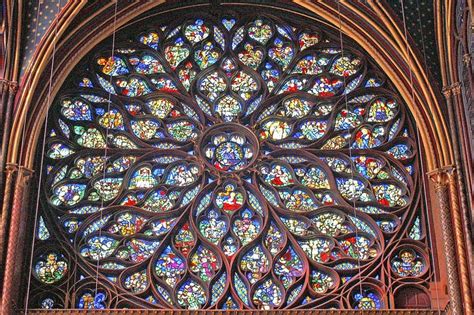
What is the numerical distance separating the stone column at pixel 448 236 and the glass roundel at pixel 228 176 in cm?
74

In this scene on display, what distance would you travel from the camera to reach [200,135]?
19.3 meters

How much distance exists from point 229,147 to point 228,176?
2.01ft

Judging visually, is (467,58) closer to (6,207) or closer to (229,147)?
(229,147)

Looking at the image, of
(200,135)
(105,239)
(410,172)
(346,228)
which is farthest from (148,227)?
(410,172)

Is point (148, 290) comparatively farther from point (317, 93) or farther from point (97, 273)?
point (317, 93)

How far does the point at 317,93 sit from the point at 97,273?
5.24m

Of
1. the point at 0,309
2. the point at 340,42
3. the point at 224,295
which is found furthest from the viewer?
the point at 340,42

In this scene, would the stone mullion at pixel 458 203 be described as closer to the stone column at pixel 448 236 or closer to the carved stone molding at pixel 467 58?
the stone column at pixel 448 236

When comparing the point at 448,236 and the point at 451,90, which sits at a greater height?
the point at 451,90

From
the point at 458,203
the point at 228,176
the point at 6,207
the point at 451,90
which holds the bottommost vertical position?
the point at 458,203

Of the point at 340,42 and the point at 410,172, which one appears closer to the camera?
the point at 410,172

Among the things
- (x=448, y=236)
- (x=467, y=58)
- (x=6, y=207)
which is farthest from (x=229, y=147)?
(x=467, y=58)

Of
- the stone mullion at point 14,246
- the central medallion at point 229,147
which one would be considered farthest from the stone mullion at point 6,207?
the central medallion at point 229,147

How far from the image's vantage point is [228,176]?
1895 cm
